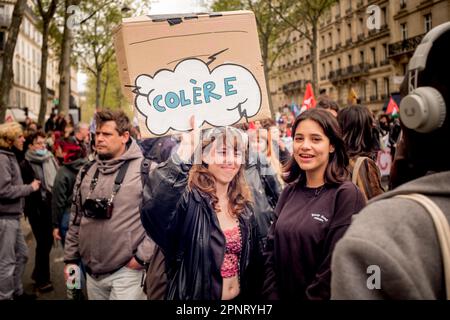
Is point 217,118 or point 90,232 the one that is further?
point 90,232

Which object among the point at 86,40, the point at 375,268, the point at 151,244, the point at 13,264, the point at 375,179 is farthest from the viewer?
the point at 86,40

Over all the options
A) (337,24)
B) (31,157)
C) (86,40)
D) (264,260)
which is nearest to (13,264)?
(31,157)

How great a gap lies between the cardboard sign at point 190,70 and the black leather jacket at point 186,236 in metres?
0.31

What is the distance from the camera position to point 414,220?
0.97 meters

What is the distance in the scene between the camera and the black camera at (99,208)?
3123 millimetres

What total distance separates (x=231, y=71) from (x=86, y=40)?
76.9 feet

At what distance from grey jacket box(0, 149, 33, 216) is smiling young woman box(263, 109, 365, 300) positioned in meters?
3.00

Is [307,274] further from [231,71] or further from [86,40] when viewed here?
[86,40]

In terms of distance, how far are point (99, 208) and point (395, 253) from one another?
2.54 metres

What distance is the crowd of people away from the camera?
3.25 feet

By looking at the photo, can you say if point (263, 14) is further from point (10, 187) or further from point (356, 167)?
point (356, 167)

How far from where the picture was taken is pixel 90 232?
317 cm
